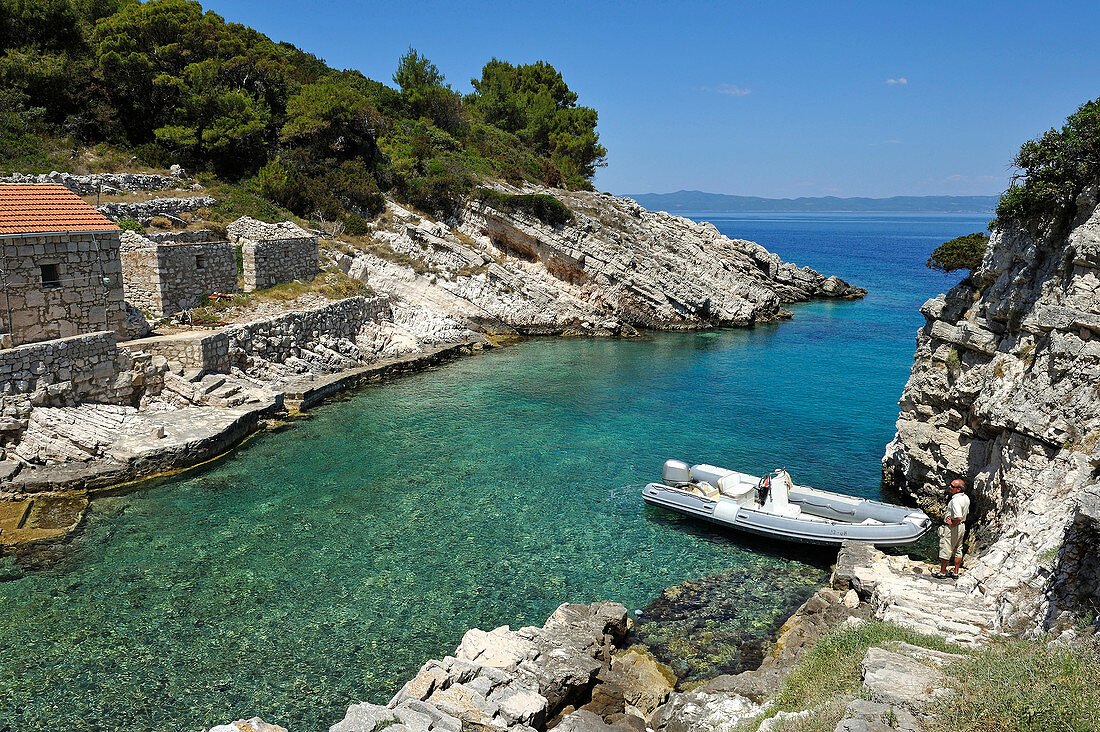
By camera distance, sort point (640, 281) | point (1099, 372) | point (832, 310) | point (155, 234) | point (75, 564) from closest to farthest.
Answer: point (1099, 372) < point (75, 564) < point (155, 234) < point (640, 281) < point (832, 310)

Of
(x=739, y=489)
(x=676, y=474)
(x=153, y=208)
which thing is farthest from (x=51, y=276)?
(x=739, y=489)

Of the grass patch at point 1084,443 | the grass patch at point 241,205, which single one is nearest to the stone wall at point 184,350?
the grass patch at point 241,205

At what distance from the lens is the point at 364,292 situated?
30.0m

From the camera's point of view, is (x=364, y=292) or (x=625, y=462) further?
(x=364, y=292)

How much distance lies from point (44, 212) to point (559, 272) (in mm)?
24840

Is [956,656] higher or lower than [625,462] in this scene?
higher

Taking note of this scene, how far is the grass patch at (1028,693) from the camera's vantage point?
542cm

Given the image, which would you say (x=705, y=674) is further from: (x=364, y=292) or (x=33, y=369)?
(x=364, y=292)

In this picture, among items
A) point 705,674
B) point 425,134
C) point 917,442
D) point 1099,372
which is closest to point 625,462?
point 917,442

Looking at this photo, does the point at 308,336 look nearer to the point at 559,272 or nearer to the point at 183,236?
the point at 183,236

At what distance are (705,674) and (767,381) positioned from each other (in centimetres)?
1915

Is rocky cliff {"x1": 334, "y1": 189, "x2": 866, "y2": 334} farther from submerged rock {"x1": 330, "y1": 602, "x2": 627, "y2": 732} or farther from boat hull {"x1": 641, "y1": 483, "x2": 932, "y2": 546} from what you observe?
submerged rock {"x1": 330, "y1": 602, "x2": 627, "y2": 732}

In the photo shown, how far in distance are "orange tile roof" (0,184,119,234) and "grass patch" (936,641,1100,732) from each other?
20.0m

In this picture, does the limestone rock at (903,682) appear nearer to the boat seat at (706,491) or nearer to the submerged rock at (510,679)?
the submerged rock at (510,679)
